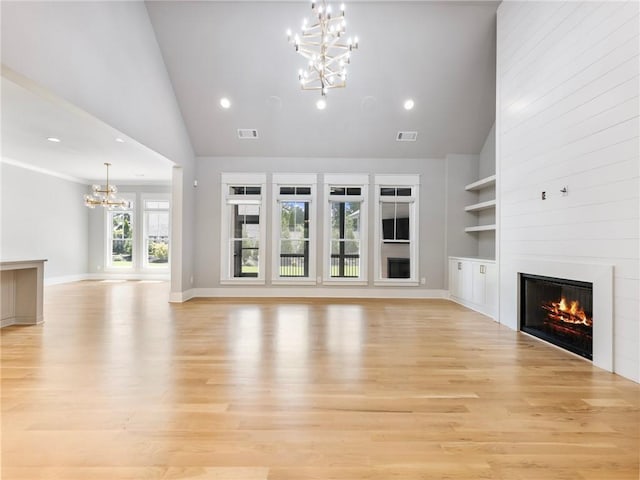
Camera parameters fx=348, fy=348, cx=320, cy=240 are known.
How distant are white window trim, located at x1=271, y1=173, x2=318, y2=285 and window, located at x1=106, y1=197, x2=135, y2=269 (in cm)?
571

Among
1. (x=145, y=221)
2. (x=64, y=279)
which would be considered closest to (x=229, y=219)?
(x=145, y=221)

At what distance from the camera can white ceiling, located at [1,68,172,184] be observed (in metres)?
4.14

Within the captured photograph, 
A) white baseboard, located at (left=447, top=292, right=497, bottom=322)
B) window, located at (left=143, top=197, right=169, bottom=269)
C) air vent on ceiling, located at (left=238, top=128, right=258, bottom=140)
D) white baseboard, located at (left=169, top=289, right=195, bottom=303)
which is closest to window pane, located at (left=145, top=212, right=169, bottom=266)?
window, located at (left=143, top=197, right=169, bottom=269)

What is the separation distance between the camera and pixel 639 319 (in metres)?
2.84

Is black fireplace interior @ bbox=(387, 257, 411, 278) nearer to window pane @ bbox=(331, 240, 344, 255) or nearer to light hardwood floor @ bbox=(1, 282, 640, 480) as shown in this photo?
window pane @ bbox=(331, 240, 344, 255)

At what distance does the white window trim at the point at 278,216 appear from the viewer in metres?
7.22

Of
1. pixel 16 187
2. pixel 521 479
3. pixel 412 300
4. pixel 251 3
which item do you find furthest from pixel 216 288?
pixel 521 479

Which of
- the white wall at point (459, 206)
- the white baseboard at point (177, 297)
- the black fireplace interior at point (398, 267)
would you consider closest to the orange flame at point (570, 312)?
the white wall at point (459, 206)

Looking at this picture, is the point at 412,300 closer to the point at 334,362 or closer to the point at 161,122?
the point at 334,362

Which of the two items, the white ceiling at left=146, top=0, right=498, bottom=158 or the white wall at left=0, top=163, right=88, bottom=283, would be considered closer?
the white ceiling at left=146, top=0, right=498, bottom=158

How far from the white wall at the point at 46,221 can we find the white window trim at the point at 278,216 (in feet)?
17.5

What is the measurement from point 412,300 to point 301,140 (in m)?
3.87

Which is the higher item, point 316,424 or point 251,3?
point 251,3

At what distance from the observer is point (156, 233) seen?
10.7m
